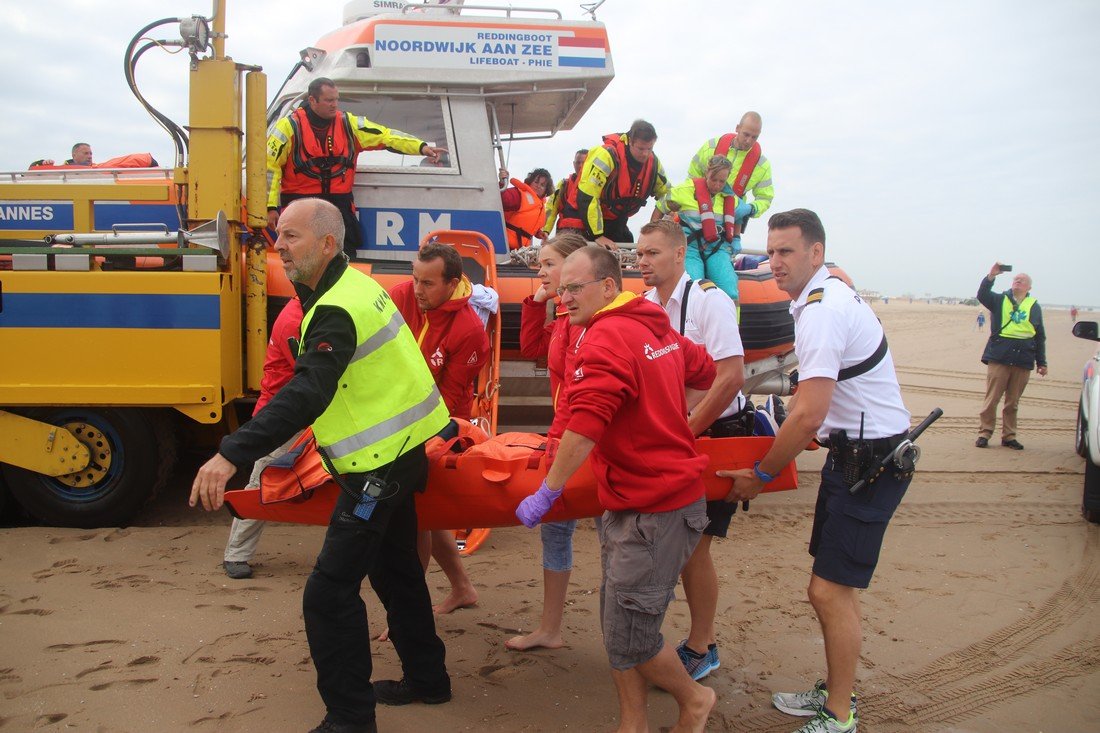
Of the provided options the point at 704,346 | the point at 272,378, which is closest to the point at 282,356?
the point at 272,378

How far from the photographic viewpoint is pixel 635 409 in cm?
266

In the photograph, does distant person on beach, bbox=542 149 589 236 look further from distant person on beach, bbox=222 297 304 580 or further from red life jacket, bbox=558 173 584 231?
distant person on beach, bbox=222 297 304 580

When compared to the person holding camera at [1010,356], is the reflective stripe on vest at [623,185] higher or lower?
higher

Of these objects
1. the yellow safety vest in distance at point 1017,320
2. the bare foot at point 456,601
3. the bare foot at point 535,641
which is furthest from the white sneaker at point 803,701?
the yellow safety vest in distance at point 1017,320

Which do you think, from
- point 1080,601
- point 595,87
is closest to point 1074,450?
point 1080,601

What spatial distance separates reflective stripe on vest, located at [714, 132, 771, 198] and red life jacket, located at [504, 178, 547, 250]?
1.52m

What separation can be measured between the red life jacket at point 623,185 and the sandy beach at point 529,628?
8.12ft

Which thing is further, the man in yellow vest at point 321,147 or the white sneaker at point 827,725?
the man in yellow vest at point 321,147

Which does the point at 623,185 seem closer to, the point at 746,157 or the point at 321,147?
the point at 746,157

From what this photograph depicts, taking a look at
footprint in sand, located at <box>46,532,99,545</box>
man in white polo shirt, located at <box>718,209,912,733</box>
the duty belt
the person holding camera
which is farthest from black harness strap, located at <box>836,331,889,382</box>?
the person holding camera

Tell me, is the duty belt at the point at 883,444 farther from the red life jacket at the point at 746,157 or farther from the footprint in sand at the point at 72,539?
the footprint in sand at the point at 72,539

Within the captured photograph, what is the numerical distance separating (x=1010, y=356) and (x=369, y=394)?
26.7ft

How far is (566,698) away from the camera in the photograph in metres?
3.30

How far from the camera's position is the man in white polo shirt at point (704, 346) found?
11.3ft
